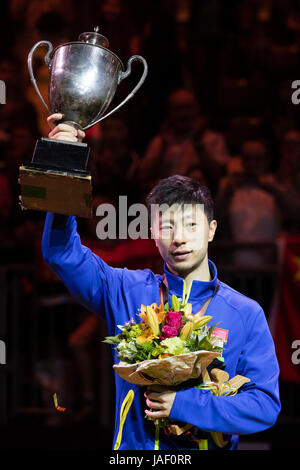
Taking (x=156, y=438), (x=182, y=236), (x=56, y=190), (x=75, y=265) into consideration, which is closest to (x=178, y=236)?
(x=182, y=236)

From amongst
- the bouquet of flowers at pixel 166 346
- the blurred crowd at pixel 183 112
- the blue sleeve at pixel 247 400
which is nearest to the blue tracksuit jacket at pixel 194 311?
the blue sleeve at pixel 247 400

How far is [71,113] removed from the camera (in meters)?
3.03

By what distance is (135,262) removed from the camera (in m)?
6.48

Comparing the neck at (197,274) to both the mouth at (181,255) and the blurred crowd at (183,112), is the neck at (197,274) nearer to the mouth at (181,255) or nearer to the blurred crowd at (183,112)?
the mouth at (181,255)

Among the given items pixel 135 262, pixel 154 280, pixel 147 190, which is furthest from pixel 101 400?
pixel 154 280

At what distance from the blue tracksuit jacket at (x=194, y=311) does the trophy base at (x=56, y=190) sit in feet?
0.48

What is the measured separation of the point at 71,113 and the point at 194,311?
3.21 feet

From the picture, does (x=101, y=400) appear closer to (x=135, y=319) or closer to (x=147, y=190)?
(x=147, y=190)

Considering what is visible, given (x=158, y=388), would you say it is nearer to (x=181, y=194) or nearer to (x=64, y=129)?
(x=181, y=194)

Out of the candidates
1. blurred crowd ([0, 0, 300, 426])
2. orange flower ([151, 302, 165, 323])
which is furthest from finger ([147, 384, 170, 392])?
blurred crowd ([0, 0, 300, 426])

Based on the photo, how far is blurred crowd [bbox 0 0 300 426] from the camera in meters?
6.66

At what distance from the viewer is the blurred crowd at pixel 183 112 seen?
21.8 ft

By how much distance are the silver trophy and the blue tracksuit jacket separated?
0.57 feet

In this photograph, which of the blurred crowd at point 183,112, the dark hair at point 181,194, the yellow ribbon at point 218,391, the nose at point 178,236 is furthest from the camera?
the blurred crowd at point 183,112
